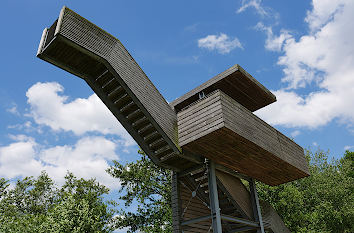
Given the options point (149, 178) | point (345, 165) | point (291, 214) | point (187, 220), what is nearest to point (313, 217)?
point (291, 214)

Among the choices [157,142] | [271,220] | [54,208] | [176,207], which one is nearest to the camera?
[157,142]

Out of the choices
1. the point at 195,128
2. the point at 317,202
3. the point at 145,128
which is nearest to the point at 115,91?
the point at 145,128

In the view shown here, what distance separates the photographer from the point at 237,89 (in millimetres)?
12344

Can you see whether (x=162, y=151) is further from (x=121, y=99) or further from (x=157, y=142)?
(x=121, y=99)

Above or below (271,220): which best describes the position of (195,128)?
above

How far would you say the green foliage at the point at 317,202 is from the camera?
21.7 metres

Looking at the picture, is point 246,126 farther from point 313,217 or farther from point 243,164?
point 313,217

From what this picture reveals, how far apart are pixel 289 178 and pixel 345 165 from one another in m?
17.5

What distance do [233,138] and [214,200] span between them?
2.46 meters

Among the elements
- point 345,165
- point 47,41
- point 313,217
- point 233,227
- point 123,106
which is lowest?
point 233,227

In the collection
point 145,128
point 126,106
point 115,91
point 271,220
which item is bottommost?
point 271,220

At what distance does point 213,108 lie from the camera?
985cm

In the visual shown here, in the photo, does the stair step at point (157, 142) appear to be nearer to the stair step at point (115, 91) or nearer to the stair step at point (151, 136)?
the stair step at point (151, 136)

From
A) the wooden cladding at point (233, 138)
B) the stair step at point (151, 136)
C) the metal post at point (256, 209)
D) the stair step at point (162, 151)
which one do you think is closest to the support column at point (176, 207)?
the stair step at point (162, 151)
